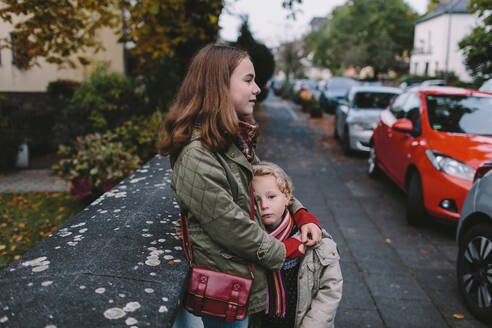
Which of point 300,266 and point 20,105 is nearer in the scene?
point 300,266

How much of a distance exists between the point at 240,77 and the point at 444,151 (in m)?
4.17

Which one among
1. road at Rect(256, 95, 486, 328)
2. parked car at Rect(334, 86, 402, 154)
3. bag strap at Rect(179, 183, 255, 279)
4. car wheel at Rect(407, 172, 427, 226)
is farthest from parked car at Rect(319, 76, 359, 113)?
bag strap at Rect(179, 183, 255, 279)

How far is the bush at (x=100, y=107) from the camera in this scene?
31.3ft

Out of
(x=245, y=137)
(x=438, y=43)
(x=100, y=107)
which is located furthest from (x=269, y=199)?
(x=438, y=43)

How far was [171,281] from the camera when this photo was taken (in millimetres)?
1811

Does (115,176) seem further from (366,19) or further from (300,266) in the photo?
(366,19)

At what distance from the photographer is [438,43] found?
4678cm

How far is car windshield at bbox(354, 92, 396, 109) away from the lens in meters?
11.2

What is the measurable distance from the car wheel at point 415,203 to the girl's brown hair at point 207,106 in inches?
172

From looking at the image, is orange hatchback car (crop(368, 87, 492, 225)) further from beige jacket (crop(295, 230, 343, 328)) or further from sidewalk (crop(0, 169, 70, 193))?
sidewalk (crop(0, 169, 70, 193))

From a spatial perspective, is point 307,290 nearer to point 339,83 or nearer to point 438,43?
point 339,83

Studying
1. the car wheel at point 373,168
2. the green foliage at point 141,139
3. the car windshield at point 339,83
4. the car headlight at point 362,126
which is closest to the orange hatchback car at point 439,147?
the car wheel at point 373,168

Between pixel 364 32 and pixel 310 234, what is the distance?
59204mm

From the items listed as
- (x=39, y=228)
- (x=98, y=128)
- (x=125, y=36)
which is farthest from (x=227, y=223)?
(x=98, y=128)
